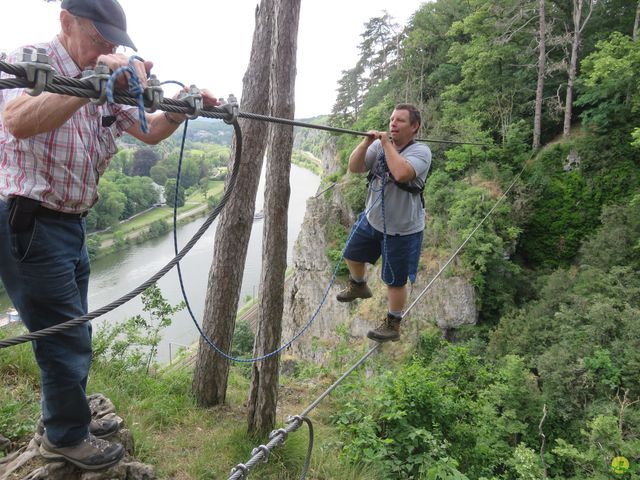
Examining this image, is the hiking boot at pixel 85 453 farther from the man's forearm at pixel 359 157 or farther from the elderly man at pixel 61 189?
the man's forearm at pixel 359 157

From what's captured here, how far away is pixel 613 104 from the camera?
1449 centimetres

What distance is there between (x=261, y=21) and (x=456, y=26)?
695 inches

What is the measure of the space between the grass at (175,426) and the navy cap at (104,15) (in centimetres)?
246

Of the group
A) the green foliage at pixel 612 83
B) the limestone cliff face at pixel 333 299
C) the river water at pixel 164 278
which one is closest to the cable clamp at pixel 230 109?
the limestone cliff face at pixel 333 299

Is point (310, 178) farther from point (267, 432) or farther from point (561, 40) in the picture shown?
point (267, 432)

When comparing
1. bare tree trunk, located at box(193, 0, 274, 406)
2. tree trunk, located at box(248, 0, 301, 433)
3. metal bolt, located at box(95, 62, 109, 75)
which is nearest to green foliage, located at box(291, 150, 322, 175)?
bare tree trunk, located at box(193, 0, 274, 406)

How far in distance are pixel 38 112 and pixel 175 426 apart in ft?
10.0

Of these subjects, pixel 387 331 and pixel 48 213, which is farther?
pixel 387 331

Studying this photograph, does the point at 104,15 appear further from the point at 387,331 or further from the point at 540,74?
the point at 540,74

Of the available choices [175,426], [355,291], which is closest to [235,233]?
[355,291]

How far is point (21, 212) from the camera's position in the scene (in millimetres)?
1649

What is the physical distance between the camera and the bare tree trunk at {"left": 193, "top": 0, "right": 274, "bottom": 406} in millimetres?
3982

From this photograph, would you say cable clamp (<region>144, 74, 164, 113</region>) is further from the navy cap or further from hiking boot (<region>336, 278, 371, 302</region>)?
hiking boot (<region>336, 278, 371, 302</region>)

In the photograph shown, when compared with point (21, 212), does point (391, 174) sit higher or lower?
higher
